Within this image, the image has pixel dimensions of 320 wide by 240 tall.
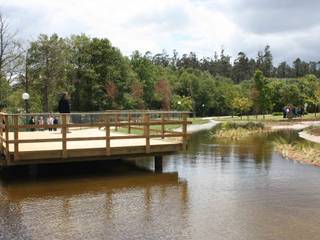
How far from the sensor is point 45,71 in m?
52.3

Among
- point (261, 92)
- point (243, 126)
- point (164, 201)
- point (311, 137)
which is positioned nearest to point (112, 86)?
point (261, 92)

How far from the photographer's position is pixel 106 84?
63.4 meters

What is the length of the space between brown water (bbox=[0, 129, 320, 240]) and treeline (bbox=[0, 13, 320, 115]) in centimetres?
2503

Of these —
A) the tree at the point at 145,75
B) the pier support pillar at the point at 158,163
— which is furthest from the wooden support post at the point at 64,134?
the tree at the point at 145,75

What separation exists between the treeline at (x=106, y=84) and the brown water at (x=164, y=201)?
25026mm

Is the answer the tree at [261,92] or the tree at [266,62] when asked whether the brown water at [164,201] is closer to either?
the tree at [261,92]

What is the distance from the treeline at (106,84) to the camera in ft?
166

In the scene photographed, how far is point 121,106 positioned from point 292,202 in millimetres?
52502

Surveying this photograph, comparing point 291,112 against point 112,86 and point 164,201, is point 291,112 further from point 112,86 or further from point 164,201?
point 164,201

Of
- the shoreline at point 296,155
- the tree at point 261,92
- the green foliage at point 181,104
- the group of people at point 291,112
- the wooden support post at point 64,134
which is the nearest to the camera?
the wooden support post at point 64,134

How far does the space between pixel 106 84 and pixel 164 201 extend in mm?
52114

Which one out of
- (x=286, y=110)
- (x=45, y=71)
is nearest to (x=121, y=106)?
(x=45, y=71)

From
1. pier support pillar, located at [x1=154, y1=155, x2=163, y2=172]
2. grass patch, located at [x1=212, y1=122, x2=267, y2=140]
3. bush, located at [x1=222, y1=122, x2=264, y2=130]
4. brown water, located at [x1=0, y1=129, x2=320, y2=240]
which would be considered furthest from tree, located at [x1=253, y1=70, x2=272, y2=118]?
pier support pillar, located at [x1=154, y1=155, x2=163, y2=172]

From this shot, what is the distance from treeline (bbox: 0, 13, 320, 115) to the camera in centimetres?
5062
